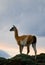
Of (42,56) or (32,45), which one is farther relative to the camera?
(42,56)

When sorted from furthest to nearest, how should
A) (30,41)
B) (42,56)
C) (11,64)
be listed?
(42,56)
(30,41)
(11,64)

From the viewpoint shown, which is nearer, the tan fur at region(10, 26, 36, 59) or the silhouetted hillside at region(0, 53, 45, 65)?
the silhouetted hillside at region(0, 53, 45, 65)

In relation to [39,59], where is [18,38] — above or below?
above

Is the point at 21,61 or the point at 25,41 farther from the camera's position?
the point at 25,41

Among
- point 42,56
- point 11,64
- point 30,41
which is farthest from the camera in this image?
point 42,56

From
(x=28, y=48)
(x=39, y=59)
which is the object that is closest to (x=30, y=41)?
(x=28, y=48)

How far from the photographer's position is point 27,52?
42.1m

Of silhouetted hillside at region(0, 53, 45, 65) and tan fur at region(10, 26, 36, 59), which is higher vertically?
tan fur at region(10, 26, 36, 59)

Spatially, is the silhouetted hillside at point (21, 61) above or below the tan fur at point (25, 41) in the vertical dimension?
below

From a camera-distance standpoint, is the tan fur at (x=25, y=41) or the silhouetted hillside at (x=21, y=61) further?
the tan fur at (x=25, y=41)

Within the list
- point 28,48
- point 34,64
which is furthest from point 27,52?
point 34,64

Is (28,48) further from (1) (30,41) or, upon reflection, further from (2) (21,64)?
(2) (21,64)

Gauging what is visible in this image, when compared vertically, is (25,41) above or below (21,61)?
above

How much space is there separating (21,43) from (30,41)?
113 cm
